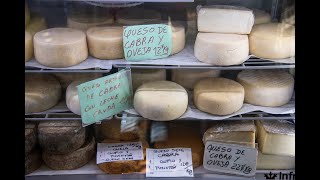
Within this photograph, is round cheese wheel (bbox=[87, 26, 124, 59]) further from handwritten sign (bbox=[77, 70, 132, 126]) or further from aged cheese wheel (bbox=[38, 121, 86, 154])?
aged cheese wheel (bbox=[38, 121, 86, 154])

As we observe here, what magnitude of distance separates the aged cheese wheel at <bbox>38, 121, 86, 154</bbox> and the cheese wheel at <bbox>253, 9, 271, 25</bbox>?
97 centimetres

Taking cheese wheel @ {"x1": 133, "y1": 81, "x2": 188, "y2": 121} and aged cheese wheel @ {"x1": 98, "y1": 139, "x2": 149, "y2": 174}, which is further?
aged cheese wheel @ {"x1": 98, "y1": 139, "x2": 149, "y2": 174}

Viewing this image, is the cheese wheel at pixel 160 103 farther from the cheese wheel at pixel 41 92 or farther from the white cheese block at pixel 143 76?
the cheese wheel at pixel 41 92

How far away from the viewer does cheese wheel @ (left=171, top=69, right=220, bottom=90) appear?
6.22 feet

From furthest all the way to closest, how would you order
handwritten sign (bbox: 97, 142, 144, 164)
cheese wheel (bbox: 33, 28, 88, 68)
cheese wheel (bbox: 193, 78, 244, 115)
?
handwritten sign (bbox: 97, 142, 144, 164) < cheese wheel (bbox: 193, 78, 244, 115) < cheese wheel (bbox: 33, 28, 88, 68)

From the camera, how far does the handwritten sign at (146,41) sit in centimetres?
166

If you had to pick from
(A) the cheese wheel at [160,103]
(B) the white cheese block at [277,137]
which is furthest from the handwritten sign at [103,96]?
(B) the white cheese block at [277,137]

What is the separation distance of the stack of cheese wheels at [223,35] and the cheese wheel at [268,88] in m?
0.18

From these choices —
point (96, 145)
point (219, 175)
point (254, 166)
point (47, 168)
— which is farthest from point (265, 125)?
point (47, 168)

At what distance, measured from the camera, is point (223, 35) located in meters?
1.70

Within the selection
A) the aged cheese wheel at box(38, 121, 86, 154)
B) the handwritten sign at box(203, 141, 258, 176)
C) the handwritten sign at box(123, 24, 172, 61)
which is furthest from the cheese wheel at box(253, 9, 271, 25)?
the aged cheese wheel at box(38, 121, 86, 154)

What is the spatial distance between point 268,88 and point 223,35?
12.8 inches

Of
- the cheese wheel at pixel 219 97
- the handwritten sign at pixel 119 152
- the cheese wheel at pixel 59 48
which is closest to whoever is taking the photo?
the cheese wheel at pixel 59 48

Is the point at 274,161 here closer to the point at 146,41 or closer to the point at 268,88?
the point at 268,88
